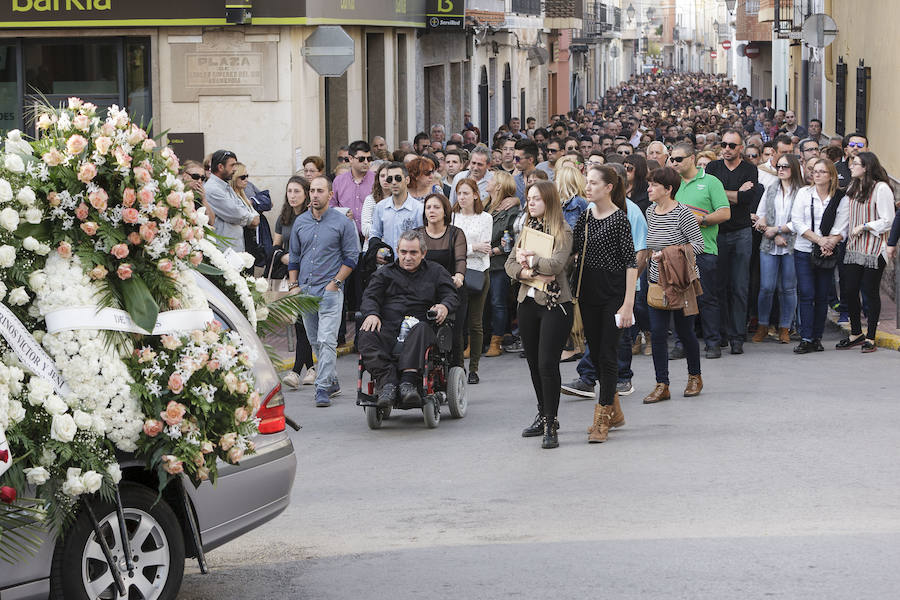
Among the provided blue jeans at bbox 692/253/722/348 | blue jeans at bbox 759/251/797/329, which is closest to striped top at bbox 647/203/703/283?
blue jeans at bbox 692/253/722/348

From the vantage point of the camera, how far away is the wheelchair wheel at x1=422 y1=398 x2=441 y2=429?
10.8 metres

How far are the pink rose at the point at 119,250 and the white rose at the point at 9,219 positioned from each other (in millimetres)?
397

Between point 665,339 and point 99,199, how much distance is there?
643 cm

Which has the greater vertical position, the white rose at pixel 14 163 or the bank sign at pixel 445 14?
the bank sign at pixel 445 14

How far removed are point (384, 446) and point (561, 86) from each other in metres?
59.8

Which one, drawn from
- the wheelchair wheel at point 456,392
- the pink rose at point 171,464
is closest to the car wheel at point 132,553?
the pink rose at point 171,464

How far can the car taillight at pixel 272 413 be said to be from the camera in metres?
6.77

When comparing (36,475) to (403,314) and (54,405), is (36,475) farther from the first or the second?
(403,314)

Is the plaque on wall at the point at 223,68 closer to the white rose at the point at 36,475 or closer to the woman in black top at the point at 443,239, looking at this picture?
the woman in black top at the point at 443,239

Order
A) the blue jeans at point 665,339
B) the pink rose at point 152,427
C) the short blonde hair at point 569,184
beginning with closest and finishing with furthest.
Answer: the pink rose at point 152,427, the blue jeans at point 665,339, the short blonde hair at point 569,184

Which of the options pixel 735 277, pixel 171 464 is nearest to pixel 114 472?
pixel 171 464

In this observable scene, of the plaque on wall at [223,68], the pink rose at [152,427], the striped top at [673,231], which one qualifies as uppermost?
the plaque on wall at [223,68]

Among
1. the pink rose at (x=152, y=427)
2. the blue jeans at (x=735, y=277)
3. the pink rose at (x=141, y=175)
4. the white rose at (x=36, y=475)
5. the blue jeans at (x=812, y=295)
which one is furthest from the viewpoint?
the blue jeans at (x=735, y=277)

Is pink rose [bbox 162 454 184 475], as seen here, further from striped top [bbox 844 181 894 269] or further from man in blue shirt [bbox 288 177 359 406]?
striped top [bbox 844 181 894 269]
